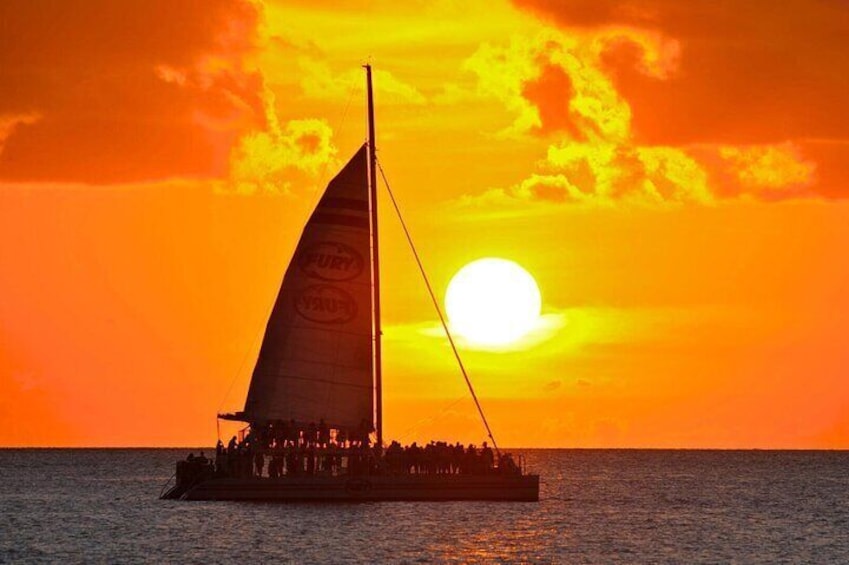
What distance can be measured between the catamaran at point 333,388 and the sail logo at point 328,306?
5cm

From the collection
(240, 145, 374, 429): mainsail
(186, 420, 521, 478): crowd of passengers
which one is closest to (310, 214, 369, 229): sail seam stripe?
(240, 145, 374, 429): mainsail

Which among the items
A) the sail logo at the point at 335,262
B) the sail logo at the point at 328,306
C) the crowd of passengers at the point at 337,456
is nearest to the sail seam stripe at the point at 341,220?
the sail logo at the point at 335,262

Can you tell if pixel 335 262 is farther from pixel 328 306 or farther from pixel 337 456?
pixel 337 456

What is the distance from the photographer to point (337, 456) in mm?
69625

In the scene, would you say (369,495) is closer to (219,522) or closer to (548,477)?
(219,522)

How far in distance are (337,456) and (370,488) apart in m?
2.32

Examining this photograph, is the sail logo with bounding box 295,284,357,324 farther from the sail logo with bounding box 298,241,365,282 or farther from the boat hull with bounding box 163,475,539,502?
the boat hull with bounding box 163,475,539,502

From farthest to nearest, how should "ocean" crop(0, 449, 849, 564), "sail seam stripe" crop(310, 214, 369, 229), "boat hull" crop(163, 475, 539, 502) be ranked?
"sail seam stripe" crop(310, 214, 369, 229) → "boat hull" crop(163, 475, 539, 502) → "ocean" crop(0, 449, 849, 564)

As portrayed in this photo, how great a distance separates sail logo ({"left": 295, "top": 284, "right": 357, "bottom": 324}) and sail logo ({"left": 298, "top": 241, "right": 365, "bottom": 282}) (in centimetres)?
56

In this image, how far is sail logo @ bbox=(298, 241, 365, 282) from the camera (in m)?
71.8

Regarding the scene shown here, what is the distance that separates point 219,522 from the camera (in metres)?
71.8

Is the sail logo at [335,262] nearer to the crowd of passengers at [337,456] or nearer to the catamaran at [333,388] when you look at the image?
the catamaran at [333,388]

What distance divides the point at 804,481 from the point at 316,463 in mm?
99288

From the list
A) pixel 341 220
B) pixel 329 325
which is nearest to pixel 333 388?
pixel 329 325
